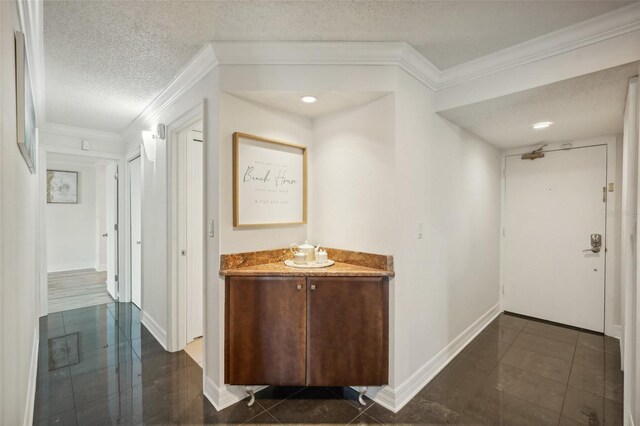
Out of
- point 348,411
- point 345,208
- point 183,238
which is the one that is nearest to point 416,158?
point 345,208

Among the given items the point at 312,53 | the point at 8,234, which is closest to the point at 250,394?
the point at 8,234

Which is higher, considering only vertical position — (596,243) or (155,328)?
(596,243)

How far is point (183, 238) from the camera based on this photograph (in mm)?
2711

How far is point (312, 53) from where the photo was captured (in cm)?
189

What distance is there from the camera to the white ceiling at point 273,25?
1529 millimetres

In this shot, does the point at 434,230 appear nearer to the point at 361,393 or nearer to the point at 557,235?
the point at 361,393

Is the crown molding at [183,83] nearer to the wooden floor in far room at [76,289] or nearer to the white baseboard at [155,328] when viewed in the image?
the white baseboard at [155,328]

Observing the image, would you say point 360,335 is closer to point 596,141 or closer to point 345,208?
point 345,208

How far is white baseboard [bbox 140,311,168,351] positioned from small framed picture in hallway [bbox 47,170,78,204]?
4311mm

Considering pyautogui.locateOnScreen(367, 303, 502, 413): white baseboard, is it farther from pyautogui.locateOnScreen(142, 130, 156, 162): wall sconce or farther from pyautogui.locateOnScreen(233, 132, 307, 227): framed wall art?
pyautogui.locateOnScreen(142, 130, 156, 162): wall sconce

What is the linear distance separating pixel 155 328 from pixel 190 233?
1076 millimetres

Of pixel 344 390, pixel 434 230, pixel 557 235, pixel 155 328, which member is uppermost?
pixel 434 230

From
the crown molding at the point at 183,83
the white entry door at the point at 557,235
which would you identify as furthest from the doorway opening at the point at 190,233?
the white entry door at the point at 557,235

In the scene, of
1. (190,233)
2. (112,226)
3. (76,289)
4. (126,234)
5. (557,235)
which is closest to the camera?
(190,233)
